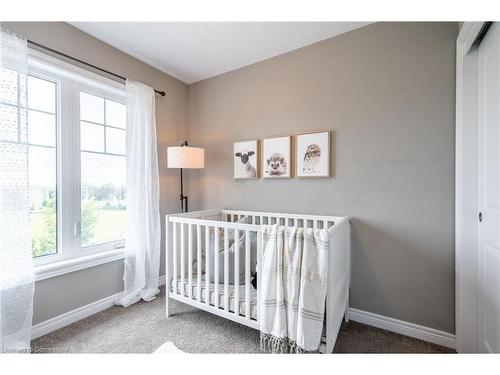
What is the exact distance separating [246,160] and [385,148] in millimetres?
1263

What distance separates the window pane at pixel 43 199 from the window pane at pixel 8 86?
377 mm

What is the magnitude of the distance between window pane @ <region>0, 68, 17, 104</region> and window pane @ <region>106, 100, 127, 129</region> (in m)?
0.72

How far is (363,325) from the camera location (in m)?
1.80

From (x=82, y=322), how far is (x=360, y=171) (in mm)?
2580

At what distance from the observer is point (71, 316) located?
1806 mm

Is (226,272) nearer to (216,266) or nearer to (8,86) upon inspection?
(216,266)

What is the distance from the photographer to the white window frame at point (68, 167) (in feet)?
5.74

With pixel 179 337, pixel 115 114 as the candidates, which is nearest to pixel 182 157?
pixel 115 114

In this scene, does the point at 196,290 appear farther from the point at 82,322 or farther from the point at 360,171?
the point at 360,171

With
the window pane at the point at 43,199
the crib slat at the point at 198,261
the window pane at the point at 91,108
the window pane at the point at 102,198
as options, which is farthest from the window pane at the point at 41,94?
the crib slat at the point at 198,261

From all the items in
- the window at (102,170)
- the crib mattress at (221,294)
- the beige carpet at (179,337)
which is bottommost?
the beige carpet at (179,337)

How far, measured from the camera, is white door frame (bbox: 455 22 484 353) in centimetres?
141

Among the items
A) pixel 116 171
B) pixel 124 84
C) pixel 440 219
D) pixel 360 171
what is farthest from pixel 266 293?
pixel 124 84

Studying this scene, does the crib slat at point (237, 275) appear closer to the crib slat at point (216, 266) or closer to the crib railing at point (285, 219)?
the crib slat at point (216, 266)
